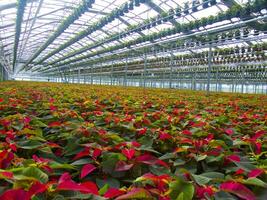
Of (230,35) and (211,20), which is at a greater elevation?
(211,20)

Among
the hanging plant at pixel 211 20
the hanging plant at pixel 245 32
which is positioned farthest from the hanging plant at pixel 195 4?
the hanging plant at pixel 245 32

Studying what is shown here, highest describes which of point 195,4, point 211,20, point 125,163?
point 195,4

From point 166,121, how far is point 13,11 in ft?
69.6

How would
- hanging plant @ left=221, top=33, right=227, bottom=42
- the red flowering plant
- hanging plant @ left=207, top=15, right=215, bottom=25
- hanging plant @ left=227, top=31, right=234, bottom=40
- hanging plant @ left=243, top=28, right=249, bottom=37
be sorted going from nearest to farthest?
the red flowering plant, hanging plant @ left=207, top=15, right=215, bottom=25, hanging plant @ left=243, top=28, right=249, bottom=37, hanging plant @ left=227, top=31, right=234, bottom=40, hanging plant @ left=221, top=33, right=227, bottom=42

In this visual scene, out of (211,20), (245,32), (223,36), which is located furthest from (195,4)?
(223,36)

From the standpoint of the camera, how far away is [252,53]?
23.7 meters

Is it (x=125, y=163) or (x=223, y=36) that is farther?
(x=223, y=36)

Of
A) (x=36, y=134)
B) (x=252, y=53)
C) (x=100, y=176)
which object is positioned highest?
(x=252, y=53)

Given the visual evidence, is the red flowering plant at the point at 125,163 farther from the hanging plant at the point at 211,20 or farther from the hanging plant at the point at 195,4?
the hanging plant at the point at 211,20

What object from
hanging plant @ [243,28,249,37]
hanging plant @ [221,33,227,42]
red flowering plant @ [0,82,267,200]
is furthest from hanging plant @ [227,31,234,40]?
red flowering plant @ [0,82,267,200]

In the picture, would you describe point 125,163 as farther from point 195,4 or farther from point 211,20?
point 211,20

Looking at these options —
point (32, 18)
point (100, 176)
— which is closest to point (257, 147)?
point (100, 176)

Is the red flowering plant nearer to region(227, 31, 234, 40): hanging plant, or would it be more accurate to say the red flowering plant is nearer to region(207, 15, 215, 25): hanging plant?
region(207, 15, 215, 25): hanging plant

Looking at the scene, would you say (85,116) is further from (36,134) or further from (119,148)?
(119,148)
